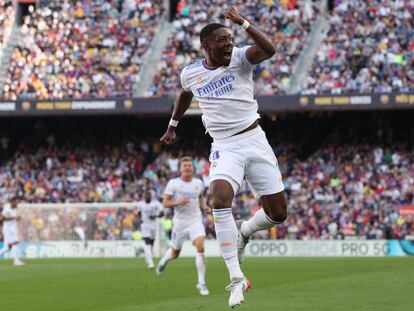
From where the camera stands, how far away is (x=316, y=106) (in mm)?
37562

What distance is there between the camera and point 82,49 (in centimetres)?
4316

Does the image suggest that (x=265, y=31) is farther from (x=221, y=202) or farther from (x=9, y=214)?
(x=221, y=202)

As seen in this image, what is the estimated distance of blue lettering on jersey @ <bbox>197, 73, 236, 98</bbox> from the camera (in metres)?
11.0

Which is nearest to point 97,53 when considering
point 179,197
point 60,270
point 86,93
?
point 86,93

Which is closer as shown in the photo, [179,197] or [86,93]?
[179,197]

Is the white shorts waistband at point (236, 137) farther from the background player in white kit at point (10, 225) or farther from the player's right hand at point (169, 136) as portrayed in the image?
the background player in white kit at point (10, 225)

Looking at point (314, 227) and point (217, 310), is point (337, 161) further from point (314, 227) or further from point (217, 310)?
point (217, 310)

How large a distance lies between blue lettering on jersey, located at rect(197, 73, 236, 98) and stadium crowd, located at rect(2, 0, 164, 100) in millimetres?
30273

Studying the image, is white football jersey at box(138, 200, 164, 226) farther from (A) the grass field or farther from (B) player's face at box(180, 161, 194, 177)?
(B) player's face at box(180, 161, 194, 177)

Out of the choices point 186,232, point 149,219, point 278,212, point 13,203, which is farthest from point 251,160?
point 13,203

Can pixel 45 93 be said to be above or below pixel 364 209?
above

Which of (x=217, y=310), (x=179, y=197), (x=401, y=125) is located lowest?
(x=217, y=310)

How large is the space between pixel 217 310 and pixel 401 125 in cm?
2777

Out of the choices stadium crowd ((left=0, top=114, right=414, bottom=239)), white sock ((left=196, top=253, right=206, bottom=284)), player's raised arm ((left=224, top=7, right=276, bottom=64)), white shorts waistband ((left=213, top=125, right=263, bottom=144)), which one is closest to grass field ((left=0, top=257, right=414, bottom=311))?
white sock ((left=196, top=253, right=206, bottom=284))
